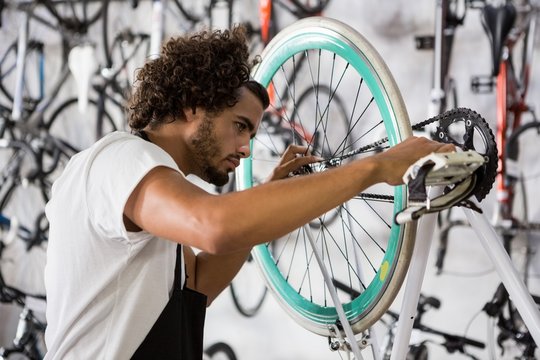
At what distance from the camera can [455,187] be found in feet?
3.50

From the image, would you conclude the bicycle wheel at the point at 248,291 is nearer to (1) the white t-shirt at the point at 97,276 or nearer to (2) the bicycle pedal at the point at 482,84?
(2) the bicycle pedal at the point at 482,84

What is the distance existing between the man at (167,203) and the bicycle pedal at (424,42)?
2.86 feet

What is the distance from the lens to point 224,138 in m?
1.32

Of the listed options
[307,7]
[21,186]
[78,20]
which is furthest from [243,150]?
[21,186]

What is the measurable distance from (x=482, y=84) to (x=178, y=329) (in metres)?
1.22

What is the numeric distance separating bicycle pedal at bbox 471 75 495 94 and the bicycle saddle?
3 cm

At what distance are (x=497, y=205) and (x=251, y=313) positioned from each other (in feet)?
3.04

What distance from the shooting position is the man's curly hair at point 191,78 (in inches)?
52.6

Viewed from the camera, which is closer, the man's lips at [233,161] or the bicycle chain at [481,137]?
the bicycle chain at [481,137]

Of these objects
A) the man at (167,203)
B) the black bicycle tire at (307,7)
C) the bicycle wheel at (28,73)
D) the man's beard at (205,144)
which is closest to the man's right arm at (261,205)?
the man at (167,203)

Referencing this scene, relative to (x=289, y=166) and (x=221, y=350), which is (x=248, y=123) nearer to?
(x=289, y=166)

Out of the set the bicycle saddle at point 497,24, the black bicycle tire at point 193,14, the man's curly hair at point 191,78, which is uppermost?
the black bicycle tire at point 193,14

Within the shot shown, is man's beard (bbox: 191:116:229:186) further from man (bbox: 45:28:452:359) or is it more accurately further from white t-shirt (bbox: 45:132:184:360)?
white t-shirt (bbox: 45:132:184:360)

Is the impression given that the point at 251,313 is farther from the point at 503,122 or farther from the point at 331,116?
the point at 503,122
